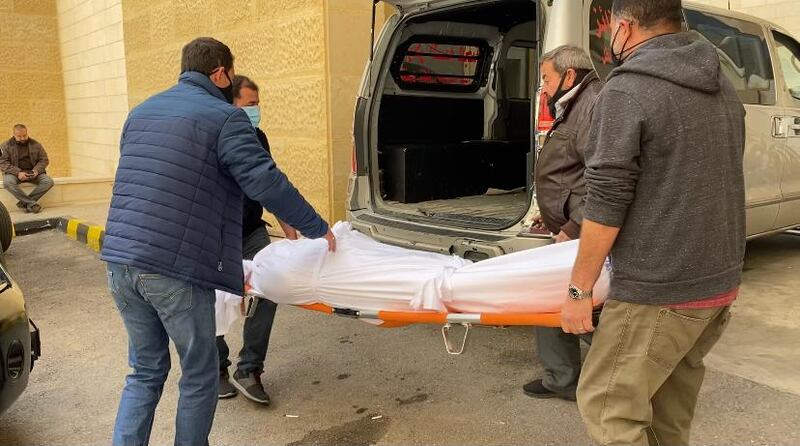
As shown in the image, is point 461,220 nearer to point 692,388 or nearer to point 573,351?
point 573,351

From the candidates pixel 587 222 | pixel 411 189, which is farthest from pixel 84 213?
pixel 587 222

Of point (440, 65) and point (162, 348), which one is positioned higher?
point (440, 65)

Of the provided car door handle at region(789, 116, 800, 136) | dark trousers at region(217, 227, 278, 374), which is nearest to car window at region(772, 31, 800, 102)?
car door handle at region(789, 116, 800, 136)

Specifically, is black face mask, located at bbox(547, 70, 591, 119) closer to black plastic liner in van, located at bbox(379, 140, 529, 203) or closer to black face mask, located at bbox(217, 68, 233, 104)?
black face mask, located at bbox(217, 68, 233, 104)

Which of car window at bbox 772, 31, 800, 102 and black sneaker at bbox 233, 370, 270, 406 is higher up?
car window at bbox 772, 31, 800, 102

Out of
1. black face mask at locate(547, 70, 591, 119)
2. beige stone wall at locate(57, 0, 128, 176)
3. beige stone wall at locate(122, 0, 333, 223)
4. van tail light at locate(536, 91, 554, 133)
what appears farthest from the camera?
beige stone wall at locate(57, 0, 128, 176)

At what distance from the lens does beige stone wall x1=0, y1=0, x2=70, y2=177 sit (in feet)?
48.4

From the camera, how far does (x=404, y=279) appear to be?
295 centimetres

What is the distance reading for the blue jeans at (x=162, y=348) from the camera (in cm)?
251

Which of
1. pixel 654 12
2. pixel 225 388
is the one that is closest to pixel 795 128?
pixel 654 12

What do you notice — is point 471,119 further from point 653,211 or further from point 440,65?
point 653,211

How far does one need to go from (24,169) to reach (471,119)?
28.3 ft

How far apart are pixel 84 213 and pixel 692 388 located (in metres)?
9.86

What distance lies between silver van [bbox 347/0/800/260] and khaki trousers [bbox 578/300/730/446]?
1598 millimetres
